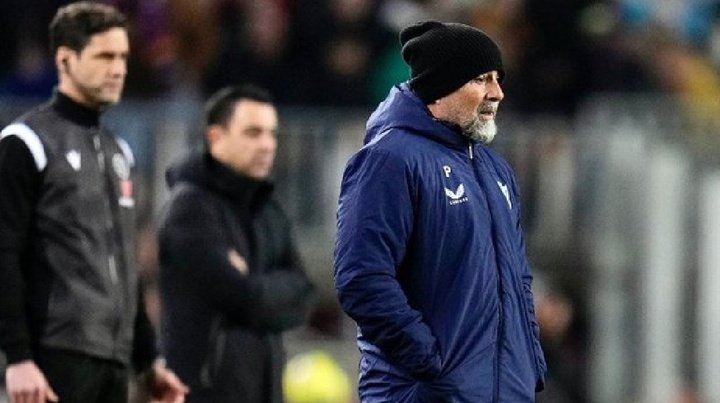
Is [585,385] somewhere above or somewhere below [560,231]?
below

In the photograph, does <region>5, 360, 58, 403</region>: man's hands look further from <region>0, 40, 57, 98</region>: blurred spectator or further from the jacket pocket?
<region>0, 40, 57, 98</region>: blurred spectator

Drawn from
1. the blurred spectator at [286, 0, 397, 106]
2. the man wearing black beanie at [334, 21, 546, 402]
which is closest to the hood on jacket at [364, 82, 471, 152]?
the man wearing black beanie at [334, 21, 546, 402]

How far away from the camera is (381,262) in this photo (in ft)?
25.1

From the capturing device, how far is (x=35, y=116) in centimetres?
902

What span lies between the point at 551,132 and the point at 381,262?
8.65 m

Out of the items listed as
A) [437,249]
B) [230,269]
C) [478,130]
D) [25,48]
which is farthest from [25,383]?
[25,48]

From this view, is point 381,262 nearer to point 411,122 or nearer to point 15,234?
point 411,122

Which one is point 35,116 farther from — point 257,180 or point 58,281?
point 257,180

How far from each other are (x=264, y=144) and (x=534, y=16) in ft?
28.4

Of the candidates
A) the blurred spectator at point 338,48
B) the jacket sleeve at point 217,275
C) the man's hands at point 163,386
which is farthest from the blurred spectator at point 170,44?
the man's hands at point 163,386

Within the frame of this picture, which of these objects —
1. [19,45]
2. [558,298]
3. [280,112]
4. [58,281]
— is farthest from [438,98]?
[19,45]

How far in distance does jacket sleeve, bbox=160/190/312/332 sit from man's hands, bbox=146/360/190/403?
0.58m

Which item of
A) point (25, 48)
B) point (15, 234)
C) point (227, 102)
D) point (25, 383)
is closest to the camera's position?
point (25, 383)

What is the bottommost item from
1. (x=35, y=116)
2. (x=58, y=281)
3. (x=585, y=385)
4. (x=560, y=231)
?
(x=585, y=385)
